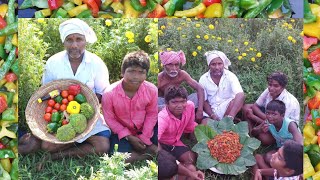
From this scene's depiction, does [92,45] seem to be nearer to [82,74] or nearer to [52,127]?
[82,74]

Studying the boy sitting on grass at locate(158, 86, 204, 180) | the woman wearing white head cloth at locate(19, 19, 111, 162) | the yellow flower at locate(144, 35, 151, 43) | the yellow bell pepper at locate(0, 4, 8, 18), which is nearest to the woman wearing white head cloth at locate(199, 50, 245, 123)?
the boy sitting on grass at locate(158, 86, 204, 180)

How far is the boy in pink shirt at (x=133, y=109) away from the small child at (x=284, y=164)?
78 cm

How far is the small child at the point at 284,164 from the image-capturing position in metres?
4.12

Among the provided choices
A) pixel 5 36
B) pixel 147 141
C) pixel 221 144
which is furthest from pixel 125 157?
pixel 5 36

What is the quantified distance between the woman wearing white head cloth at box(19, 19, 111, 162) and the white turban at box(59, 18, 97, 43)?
16 mm

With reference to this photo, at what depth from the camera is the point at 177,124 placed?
4074mm

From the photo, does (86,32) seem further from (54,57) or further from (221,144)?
(221,144)

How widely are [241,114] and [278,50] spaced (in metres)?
0.53

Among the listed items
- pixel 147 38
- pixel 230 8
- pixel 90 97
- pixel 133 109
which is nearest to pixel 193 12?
pixel 230 8

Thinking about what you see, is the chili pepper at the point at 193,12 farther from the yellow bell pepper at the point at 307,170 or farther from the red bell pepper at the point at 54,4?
the yellow bell pepper at the point at 307,170

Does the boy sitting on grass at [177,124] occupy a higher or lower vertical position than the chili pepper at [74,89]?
lower

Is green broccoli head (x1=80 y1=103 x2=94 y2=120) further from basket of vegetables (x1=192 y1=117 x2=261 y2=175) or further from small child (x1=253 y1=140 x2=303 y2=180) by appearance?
small child (x1=253 y1=140 x2=303 y2=180)

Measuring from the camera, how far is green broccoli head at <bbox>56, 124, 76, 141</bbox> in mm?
3973

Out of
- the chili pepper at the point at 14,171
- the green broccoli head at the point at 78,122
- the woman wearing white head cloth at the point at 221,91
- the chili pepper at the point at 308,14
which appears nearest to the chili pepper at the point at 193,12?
the woman wearing white head cloth at the point at 221,91
